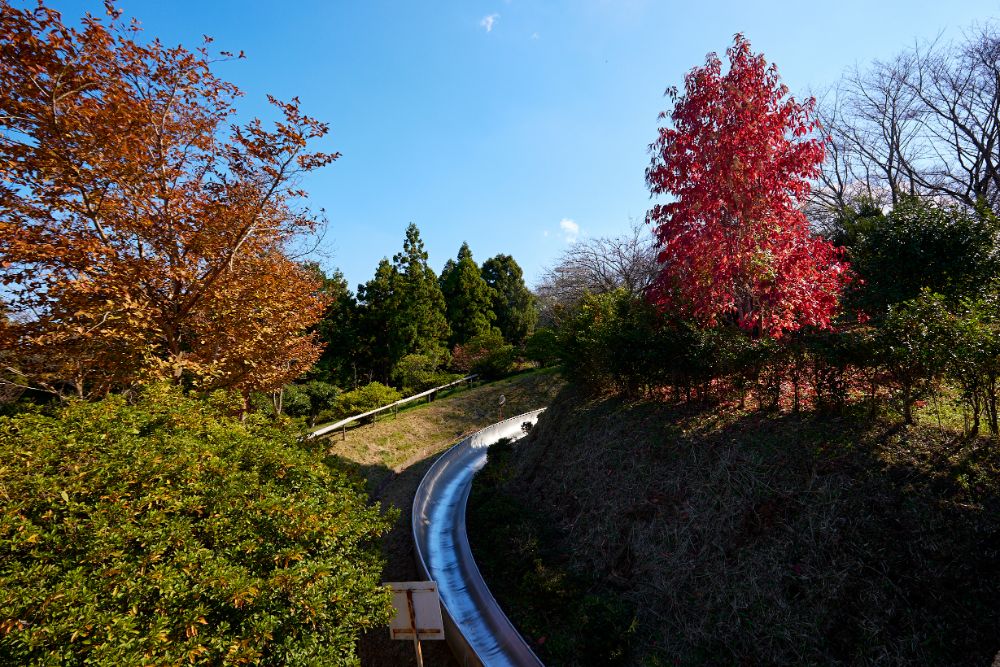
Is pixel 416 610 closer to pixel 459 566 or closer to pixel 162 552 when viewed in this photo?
pixel 162 552

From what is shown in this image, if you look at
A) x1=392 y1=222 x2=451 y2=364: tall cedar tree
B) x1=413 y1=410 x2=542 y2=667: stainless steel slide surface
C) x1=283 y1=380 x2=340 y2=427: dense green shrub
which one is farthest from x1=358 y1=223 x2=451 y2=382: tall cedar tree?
x1=413 y1=410 x2=542 y2=667: stainless steel slide surface

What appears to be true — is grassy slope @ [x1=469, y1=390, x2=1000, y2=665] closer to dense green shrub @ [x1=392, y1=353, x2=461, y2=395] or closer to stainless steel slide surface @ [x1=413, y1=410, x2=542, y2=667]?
stainless steel slide surface @ [x1=413, y1=410, x2=542, y2=667]

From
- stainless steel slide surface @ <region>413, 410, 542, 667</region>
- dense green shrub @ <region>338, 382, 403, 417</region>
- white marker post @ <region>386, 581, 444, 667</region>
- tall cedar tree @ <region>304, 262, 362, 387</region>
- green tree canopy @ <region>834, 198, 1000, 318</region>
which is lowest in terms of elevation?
stainless steel slide surface @ <region>413, 410, 542, 667</region>

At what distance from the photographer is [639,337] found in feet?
30.8

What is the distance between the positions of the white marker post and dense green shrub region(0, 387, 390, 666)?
269mm

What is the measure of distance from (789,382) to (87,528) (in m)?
9.04

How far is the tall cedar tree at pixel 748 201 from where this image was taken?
803 centimetres

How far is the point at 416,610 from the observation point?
5191mm

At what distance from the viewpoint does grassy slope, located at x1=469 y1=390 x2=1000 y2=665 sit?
4844 millimetres

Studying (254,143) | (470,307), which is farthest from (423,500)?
(470,307)

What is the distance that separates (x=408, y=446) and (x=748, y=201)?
14669mm

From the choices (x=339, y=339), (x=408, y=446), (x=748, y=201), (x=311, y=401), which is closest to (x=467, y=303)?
(x=339, y=339)

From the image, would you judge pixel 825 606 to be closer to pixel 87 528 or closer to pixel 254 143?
pixel 87 528

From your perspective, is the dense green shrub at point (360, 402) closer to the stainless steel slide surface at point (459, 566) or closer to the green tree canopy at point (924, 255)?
the stainless steel slide surface at point (459, 566)
